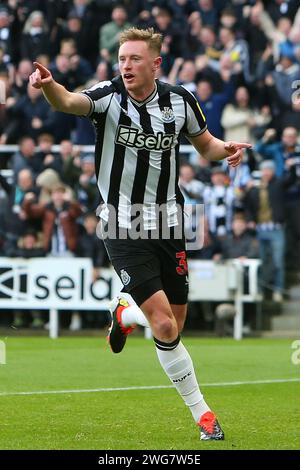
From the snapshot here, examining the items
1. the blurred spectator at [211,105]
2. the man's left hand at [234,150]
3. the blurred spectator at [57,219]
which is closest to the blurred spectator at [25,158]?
the blurred spectator at [57,219]

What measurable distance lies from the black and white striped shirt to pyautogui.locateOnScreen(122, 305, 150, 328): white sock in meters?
0.92

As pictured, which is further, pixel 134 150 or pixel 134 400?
pixel 134 400

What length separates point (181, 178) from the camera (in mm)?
18391

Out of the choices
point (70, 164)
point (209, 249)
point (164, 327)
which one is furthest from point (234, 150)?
point (70, 164)

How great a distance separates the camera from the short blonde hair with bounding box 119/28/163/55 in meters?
8.03

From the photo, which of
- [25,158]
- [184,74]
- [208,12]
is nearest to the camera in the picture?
[25,158]

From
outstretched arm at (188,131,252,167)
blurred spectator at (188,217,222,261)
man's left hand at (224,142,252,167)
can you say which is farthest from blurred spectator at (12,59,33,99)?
man's left hand at (224,142,252,167)

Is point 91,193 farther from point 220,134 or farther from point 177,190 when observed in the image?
point 177,190

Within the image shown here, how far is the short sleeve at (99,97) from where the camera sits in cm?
800

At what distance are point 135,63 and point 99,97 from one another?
1.09 ft

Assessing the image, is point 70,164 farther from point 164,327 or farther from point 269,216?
point 164,327

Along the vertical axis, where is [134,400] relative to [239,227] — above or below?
below

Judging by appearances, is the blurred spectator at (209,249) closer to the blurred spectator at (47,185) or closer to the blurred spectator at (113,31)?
the blurred spectator at (47,185)
